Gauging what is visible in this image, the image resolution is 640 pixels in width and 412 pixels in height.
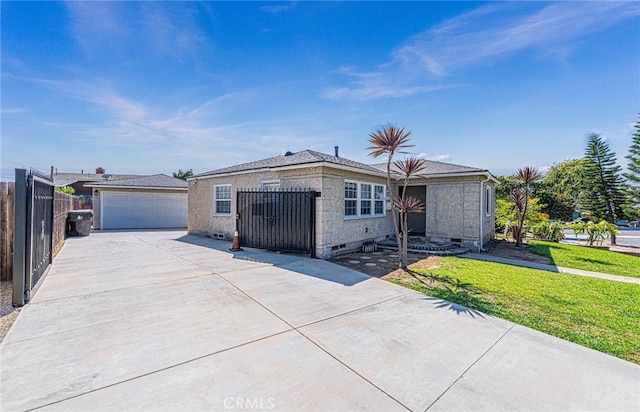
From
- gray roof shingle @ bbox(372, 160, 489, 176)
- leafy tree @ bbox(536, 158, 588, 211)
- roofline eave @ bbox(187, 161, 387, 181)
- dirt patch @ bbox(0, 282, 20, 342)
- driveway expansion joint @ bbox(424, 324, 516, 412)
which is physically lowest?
driveway expansion joint @ bbox(424, 324, 516, 412)

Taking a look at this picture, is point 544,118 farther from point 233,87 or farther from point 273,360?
point 273,360

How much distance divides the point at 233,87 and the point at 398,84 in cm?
720

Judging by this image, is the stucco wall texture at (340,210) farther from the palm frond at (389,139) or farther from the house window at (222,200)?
the palm frond at (389,139)

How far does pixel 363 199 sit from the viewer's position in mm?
11156

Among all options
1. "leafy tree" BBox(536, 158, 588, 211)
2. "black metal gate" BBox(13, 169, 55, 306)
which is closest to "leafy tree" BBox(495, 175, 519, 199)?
"leafy tree" BBox(536, 158, 588, 211)

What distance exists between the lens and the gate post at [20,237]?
4.39 m

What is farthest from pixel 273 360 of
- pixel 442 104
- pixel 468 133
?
pixel 468 133

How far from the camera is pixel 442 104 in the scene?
12797 millimetres

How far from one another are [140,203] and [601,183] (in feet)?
112

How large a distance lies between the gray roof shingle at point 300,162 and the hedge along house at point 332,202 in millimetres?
42

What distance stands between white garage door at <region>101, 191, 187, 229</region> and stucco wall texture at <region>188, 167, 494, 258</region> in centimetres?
615

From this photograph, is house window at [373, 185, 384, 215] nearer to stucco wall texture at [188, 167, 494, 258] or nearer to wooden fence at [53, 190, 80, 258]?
stucco wall texture at [188, 167, 494, 258]

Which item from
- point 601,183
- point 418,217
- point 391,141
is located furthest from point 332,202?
point 601,183

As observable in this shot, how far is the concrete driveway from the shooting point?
2465mm
